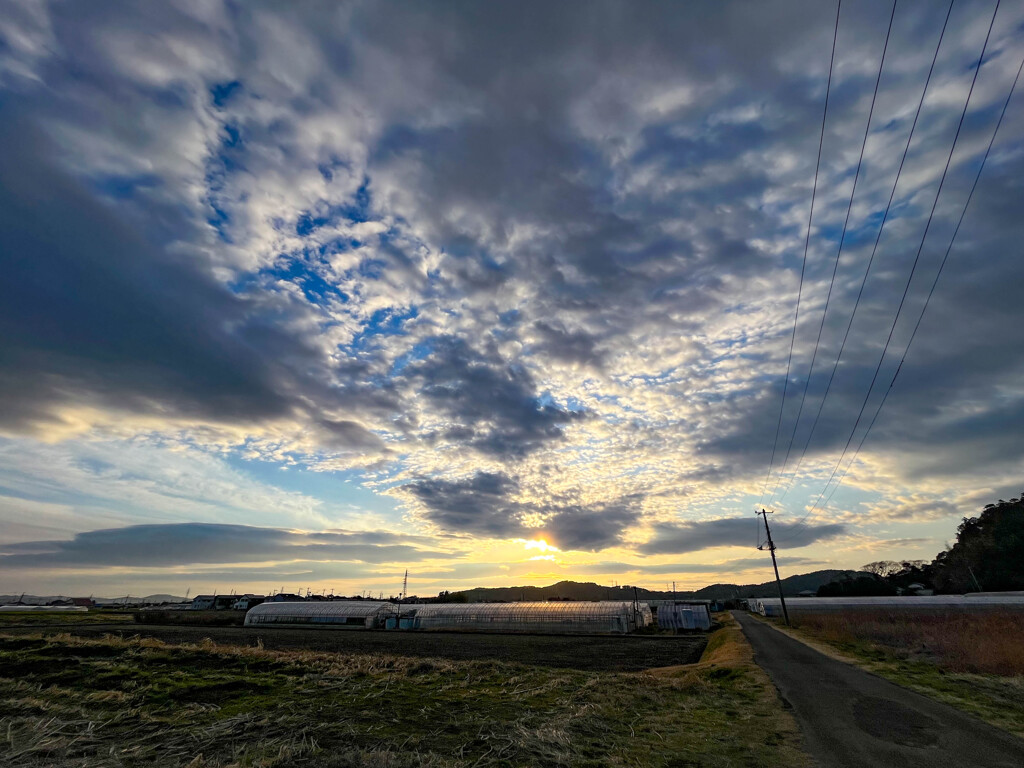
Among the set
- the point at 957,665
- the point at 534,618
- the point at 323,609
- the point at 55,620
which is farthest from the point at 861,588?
the point at 55,620

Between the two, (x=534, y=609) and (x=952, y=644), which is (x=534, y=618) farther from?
(x=952, y=644)

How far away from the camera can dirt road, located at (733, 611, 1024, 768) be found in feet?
41.1

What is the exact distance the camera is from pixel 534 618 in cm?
8062

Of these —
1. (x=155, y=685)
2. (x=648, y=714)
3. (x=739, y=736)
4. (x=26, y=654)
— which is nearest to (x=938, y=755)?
(x=739, y=736)

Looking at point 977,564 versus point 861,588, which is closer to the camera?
point 977,564

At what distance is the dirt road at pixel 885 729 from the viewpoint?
12523 mm

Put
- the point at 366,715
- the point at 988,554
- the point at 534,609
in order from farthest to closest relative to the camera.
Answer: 1. the point at 988,554
2. the point at 534,609
3. the point at 366,715

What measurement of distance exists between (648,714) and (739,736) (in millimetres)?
3893

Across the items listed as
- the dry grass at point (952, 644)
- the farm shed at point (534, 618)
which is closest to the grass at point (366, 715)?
the dry grass at point (952, 644)

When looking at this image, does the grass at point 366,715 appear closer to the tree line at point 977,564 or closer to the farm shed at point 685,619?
the farm shed at point 685,619

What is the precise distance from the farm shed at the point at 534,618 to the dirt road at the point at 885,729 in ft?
181

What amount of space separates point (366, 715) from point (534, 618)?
2748 inches

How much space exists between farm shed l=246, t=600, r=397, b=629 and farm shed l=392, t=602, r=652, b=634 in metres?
5.59

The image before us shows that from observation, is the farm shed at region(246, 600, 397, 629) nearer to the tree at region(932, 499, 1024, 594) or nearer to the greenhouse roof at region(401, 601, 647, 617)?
the greenhouse roof at region(401, 601, 647, 617)
